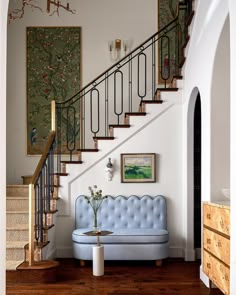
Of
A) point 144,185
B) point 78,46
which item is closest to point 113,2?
point 78,46

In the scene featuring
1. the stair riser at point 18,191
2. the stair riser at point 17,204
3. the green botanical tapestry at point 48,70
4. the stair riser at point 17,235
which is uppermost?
the green botanical tapestry at point 48,70

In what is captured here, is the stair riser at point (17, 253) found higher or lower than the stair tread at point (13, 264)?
higher

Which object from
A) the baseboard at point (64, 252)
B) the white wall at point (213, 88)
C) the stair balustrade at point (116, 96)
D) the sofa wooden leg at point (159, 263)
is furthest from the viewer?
the stair balustrade at point (116, 96)

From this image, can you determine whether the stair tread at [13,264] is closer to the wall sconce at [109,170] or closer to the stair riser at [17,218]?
the stair riser at [17,218]

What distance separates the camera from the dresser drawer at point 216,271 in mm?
4840

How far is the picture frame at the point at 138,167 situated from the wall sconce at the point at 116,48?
2269 millimetres

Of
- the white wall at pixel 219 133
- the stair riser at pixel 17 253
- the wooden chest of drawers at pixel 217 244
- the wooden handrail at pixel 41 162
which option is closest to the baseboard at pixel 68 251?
the stair riser at pixel 17 253

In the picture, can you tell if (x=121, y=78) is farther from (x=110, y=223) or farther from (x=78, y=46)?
(x=110, y=223)

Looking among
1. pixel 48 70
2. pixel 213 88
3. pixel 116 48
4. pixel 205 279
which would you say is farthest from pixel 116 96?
pixel 205 279

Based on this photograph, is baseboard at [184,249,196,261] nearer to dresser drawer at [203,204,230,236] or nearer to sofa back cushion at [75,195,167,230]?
sofa back cushion at [75,195,167,230]

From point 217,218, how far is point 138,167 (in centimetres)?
280

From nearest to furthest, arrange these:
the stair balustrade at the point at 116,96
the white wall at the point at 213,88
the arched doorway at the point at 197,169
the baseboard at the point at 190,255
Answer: the white wall at the point at 213,88 < the baseboard at the point at 190,255 < the arched doorway at the point at 197,169 < the stair balustrade at the point at 116,96

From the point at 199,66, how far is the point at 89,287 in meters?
3.07

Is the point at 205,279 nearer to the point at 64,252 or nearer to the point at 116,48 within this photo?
the point at 64,252
